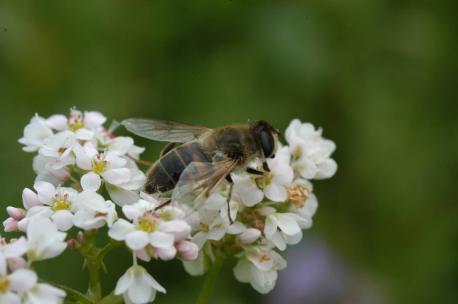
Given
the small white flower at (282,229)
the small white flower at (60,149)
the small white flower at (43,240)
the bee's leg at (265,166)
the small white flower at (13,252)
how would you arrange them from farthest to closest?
the bee's leg at (265,166) → the small white flower at (60,149) → the small white flower at (282,229) → the small white flower at (43,240) → the small white flower at (13,252)

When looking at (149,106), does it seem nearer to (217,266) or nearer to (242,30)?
(242,30)

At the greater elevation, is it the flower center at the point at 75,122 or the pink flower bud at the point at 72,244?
the flower center at the point at 75,122

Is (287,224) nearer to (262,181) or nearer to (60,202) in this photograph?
(262,181)

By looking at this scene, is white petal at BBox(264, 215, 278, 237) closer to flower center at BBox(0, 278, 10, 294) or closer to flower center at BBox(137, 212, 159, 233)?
flower center at BBox(137, 212, 159, 233)

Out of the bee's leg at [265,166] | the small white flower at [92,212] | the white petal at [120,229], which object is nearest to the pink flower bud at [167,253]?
the white petal at [120,229]

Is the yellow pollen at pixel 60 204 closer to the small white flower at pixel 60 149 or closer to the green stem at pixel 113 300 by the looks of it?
the small white flower at pixel 60 149

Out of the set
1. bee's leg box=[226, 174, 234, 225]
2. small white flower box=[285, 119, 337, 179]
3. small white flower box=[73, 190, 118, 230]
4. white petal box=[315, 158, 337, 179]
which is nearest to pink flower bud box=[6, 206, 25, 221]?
small white flower box=[73, 190, 118, 230]

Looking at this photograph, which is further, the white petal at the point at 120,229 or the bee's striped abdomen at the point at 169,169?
the bee's striped abdomen at the point at 169,169

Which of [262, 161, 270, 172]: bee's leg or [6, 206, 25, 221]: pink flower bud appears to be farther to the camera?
[262, 161, 270, 172]: bee's leg
